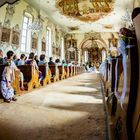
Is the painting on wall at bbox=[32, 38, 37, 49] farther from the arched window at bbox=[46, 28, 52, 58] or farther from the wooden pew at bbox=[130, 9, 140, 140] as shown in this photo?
the wooden pew at bbox=[130, 9, 140, 140]

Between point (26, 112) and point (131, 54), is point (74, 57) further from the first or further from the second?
point (131, 54)

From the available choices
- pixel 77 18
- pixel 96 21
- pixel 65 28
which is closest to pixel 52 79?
pixel 77 18

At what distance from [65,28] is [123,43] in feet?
69.9

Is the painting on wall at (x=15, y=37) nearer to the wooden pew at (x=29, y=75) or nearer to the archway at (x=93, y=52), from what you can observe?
the wooden pew at (x=29, y=75)

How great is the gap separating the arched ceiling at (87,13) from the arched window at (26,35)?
1.13 metres

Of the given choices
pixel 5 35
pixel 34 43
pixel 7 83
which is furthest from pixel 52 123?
pixel 34 43

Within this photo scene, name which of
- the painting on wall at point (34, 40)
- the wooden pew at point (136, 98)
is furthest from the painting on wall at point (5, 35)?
the wooden pew at point (136, 98)

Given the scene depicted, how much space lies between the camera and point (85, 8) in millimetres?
15938

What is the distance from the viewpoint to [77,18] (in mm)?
18469

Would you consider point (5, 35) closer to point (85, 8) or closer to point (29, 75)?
point (29, 75)

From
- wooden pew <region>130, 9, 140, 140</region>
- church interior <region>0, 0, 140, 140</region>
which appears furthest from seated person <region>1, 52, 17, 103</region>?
wooden pew <region>130, 9, 140, 140</region>

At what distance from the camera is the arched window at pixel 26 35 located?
13416 millimetres

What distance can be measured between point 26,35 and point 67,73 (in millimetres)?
3630

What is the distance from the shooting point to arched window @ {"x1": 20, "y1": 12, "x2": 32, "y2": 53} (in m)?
13.4
